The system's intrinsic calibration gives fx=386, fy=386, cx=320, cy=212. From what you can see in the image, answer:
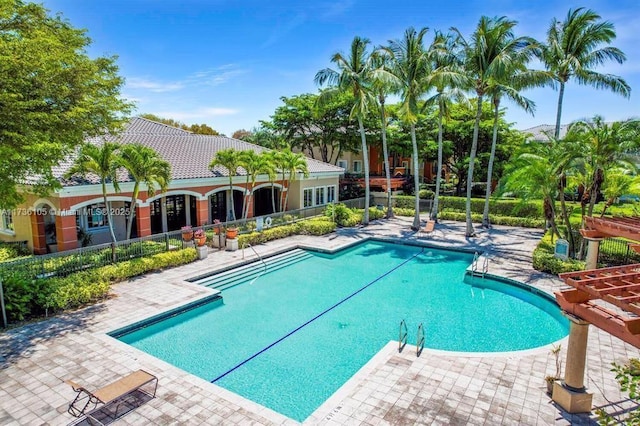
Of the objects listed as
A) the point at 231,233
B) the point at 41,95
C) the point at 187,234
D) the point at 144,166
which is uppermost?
the point at 41,95

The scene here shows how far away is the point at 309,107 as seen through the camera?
36.4 metres

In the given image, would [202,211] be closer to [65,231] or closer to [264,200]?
[65,231]

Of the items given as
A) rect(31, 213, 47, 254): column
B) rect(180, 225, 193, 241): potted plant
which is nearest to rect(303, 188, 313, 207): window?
rect(180, 225, 193, 241): potted plant

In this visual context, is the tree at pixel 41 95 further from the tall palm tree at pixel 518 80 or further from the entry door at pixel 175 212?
the tall palm tree at pixel 518 80

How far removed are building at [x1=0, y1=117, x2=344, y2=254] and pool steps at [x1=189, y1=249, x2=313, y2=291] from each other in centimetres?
557

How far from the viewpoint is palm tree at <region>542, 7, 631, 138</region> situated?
23.6 metres

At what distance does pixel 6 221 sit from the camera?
1986 cm

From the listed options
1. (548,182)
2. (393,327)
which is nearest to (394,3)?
(548,182)

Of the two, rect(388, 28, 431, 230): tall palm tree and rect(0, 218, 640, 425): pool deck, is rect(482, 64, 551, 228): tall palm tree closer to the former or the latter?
rect(388, 28, 431, 230): tall palm tree

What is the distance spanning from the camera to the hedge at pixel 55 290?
11469mm

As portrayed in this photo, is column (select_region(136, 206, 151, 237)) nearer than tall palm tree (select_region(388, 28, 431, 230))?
Yes

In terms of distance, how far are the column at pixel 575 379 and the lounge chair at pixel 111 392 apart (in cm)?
828

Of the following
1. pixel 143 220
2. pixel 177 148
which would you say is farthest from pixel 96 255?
pixel 177 148

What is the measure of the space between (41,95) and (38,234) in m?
8.92
